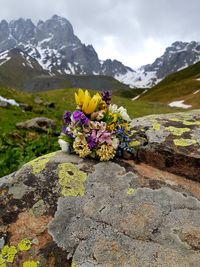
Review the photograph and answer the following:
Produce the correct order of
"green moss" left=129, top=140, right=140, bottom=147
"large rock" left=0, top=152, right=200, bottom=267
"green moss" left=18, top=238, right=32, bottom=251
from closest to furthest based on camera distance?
"large rock" left=0, top=152, right=200, bottom=267
"green moss" left=18, top=238, right=32, bottom=251
"green moss" left=129, top=140, right=140, bottom=147

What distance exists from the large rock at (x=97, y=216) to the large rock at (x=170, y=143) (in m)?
0.22

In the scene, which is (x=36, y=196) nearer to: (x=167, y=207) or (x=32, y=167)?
(x=32, y=167)

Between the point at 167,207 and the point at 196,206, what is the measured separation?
1.47 ft

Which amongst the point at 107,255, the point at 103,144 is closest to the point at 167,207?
the point at 107,255

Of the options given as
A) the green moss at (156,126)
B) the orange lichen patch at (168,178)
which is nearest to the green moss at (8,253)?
the orange lichen patch at (168,178)

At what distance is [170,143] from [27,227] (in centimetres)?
276

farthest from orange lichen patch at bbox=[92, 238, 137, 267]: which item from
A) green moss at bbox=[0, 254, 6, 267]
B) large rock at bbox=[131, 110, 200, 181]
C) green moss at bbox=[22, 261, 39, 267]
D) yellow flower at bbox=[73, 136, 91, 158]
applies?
large rock at bbox=[131, 110, 200, 181]

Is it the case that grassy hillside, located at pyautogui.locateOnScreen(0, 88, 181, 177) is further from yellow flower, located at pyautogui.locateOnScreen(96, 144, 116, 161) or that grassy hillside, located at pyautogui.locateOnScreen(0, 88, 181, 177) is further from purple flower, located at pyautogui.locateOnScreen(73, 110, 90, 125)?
yellow flower, located at pyautogui.locateOnScreen(96, 144, 116, 161)

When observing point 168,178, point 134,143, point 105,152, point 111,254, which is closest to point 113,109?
point 134,143

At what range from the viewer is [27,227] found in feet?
15.8

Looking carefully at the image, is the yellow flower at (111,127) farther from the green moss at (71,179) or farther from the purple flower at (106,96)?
→ the green moss at (71,179)

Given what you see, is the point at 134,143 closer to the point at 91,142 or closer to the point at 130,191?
the point at 91,142

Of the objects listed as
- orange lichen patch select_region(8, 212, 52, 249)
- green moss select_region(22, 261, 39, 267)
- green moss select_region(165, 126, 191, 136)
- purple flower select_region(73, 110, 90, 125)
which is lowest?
green moss select_region(22, 261, 39, 267)

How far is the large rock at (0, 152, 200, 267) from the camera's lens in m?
4.42
